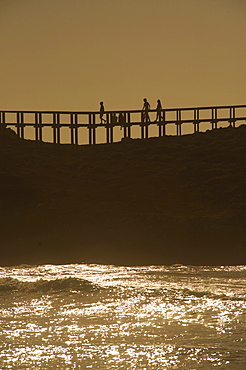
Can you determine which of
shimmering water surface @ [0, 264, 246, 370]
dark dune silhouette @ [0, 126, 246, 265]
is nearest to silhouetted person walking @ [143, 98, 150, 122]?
dark dune silhouette @ [0, 126, 246, 265]

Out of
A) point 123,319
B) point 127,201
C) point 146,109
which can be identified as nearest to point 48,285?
point 123,319

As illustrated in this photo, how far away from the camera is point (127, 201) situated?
2839 centimetres

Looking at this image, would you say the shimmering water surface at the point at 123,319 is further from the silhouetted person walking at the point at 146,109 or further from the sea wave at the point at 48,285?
the silhouetted person walking at the point at 146,109

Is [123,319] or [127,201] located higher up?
[127,201]

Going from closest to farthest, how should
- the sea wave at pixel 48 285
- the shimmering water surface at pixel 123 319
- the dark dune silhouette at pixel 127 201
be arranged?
the shimmering water surface at pixel 123 319
the sea wave at pixel 48 285
the dark dune silhouette at pixel 127 201

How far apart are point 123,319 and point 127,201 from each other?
46.3 feet

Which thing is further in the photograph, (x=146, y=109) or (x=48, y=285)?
(x=146, y=109)

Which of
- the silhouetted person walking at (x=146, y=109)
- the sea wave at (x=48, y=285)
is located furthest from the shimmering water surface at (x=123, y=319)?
the silhouetted person walking at (x=146, y=109)

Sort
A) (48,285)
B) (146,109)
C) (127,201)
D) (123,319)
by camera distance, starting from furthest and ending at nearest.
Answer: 1. (146,109)
2. (127,201)
3. (48,285)
4. (123,319)

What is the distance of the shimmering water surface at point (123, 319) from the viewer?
11555 mm

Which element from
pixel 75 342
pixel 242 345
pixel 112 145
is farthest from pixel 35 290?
pixel 112 145

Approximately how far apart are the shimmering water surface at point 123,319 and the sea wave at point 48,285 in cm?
2

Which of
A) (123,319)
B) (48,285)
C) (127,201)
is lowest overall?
(123,319)

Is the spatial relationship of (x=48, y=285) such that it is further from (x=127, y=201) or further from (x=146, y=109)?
(x=146, y=109)
